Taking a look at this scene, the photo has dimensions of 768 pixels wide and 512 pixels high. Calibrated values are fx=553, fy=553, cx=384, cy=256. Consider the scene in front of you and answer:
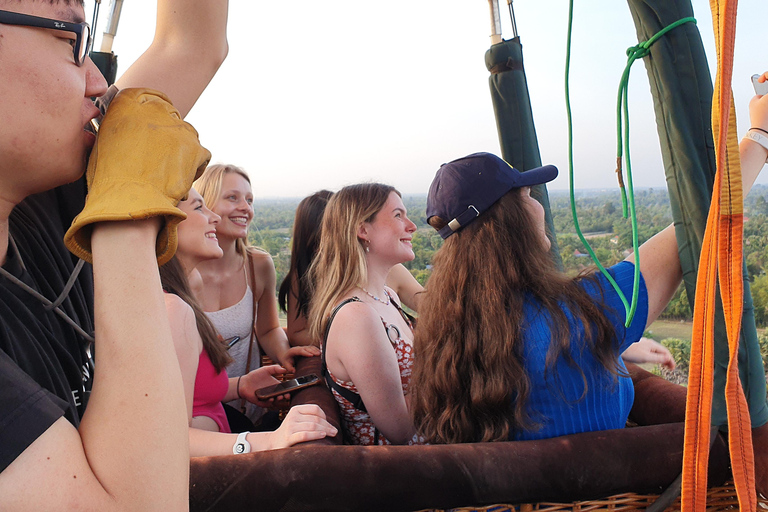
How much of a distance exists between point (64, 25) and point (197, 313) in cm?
135

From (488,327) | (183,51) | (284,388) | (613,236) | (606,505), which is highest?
(183,51)

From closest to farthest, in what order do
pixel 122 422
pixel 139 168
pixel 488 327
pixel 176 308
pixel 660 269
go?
1. pixel 122 422
2. pixel 139 168
3. pixel 660 269
4. pixel 488 327
5. pixel 176 308

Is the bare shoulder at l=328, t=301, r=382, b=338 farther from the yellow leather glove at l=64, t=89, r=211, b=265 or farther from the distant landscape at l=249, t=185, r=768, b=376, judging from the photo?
the yellow leather glove at l=64, t=89, r=211, b=265

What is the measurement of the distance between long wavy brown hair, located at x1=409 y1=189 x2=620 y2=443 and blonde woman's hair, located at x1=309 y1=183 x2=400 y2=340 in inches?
19.9

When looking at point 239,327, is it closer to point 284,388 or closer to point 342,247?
point 284,388

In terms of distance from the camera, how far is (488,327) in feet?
4.85

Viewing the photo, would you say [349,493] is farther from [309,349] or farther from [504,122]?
[504,122]

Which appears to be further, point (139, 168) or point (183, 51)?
point (183, 51)

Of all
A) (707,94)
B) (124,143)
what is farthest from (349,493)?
(707,94)

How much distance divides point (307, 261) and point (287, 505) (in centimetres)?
198

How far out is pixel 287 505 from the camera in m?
1.12

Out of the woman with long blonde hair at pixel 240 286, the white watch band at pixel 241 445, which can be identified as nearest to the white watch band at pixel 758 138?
the white watch band at pixel 241 445

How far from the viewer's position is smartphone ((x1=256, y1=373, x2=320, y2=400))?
6.84 ft

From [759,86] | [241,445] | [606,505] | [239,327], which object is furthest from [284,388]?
[759,86]
